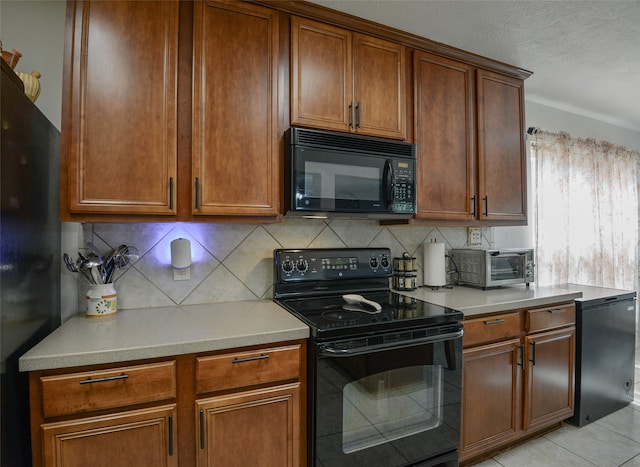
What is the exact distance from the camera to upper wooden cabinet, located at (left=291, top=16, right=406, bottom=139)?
1.70 meters

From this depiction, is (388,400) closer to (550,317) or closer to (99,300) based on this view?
(550,317)

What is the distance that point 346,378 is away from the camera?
1378 millimetres

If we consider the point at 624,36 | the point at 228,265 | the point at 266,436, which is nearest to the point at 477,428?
the point at 266,436

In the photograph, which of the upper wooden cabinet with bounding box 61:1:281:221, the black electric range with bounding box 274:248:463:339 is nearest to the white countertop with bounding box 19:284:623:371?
the black electric range with bounding box 274:248:463:339

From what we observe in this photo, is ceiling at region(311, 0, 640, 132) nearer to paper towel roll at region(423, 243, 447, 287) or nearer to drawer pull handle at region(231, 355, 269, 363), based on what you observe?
paper towel roll at region(423, 243, 447, 287)

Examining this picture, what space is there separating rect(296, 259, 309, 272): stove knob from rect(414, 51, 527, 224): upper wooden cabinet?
750 mm

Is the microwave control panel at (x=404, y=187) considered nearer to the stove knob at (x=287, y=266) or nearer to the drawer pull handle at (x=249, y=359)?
the stove knob at (x=287, y=266)

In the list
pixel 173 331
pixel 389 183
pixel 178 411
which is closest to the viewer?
pixel 178 411

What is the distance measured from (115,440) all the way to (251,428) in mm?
469

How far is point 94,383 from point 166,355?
0.23 metres

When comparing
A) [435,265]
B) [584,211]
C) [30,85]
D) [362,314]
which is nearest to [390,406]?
[362,314]

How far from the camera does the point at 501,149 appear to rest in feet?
7.53

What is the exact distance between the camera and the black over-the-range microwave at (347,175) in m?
1.63

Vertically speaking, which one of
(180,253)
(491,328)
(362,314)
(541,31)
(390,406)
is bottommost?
(390,406)
